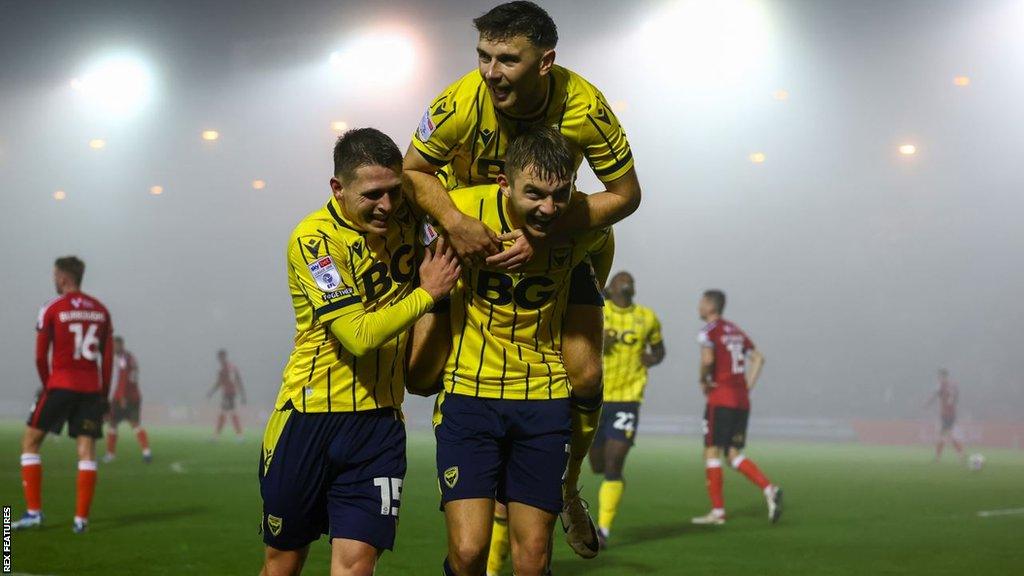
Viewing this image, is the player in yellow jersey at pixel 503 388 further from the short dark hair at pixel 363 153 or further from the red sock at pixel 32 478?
the red sock at pixel 32 478

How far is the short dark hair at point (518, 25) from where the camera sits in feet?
15.1

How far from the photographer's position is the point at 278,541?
4.69 metres

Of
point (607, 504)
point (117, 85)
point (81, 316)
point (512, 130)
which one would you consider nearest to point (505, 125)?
point (512, 130)

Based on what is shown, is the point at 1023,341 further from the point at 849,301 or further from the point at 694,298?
the point at 694,298

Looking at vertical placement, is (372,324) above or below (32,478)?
above

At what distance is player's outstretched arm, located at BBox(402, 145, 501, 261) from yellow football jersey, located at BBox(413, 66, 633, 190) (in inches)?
2.7

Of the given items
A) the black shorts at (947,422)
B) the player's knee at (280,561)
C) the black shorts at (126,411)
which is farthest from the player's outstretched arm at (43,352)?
the black shorts at (947,422)

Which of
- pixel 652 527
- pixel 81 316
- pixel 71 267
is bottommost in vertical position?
pixel 652 527

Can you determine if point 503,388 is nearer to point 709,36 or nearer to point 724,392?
point 724,392

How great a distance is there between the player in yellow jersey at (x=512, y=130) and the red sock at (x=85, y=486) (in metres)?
6.31

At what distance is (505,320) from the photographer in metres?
4.78

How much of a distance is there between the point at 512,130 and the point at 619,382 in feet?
19.5

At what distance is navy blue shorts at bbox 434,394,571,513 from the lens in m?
4.71

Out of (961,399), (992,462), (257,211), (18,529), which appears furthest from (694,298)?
(18,529)
